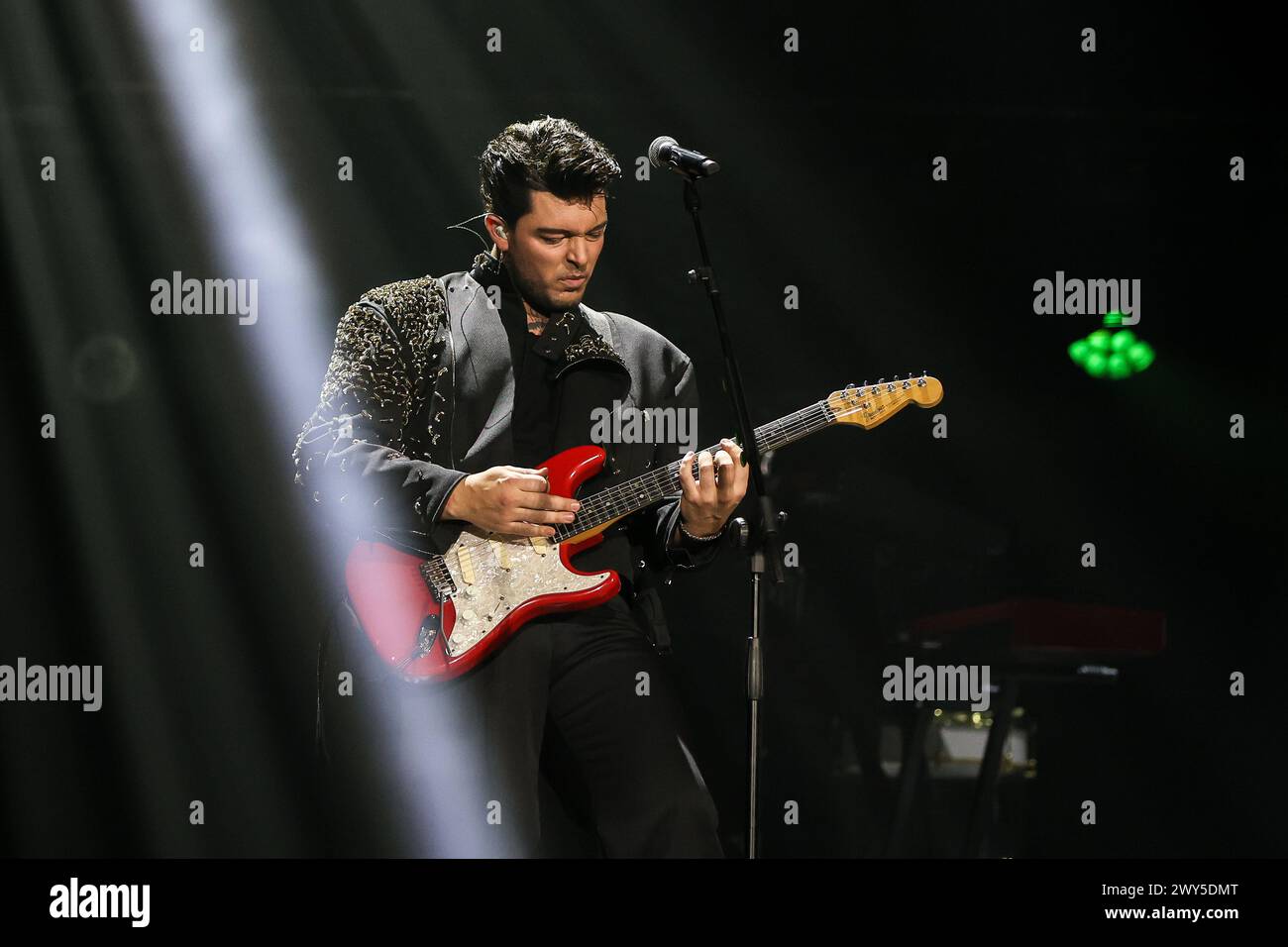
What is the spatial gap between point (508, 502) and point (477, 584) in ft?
0.67

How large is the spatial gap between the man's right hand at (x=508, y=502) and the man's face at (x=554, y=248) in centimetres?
46

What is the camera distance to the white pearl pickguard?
277cm

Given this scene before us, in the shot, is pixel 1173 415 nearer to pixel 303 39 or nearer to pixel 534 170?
pixel 534 170

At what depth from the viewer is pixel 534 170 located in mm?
2934

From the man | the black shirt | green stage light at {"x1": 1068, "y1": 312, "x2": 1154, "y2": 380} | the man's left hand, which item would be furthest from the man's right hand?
green stage light at {"x1": 1068, "y1": 312, "x2": 1154, "y2": 380}

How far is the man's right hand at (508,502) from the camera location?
9.02 ft

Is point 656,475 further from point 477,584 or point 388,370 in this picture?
point 388,370

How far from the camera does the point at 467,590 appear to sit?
279cm

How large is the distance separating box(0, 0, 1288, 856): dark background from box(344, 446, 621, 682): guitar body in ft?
2.41

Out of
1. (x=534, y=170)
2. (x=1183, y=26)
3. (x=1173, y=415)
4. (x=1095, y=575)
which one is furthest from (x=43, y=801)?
(x=1183, y=26)

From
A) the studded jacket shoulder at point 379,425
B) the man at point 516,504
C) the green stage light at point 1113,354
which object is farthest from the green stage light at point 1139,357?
the studded jacket shoulder at point 379,425

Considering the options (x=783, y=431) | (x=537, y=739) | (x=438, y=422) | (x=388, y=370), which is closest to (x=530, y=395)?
(x=438, y=422)

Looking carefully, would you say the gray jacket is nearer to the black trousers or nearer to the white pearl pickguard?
the white pearl pickguard

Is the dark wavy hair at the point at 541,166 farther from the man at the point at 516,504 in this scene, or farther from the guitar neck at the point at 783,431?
the guitar neck at the point at 783,431
